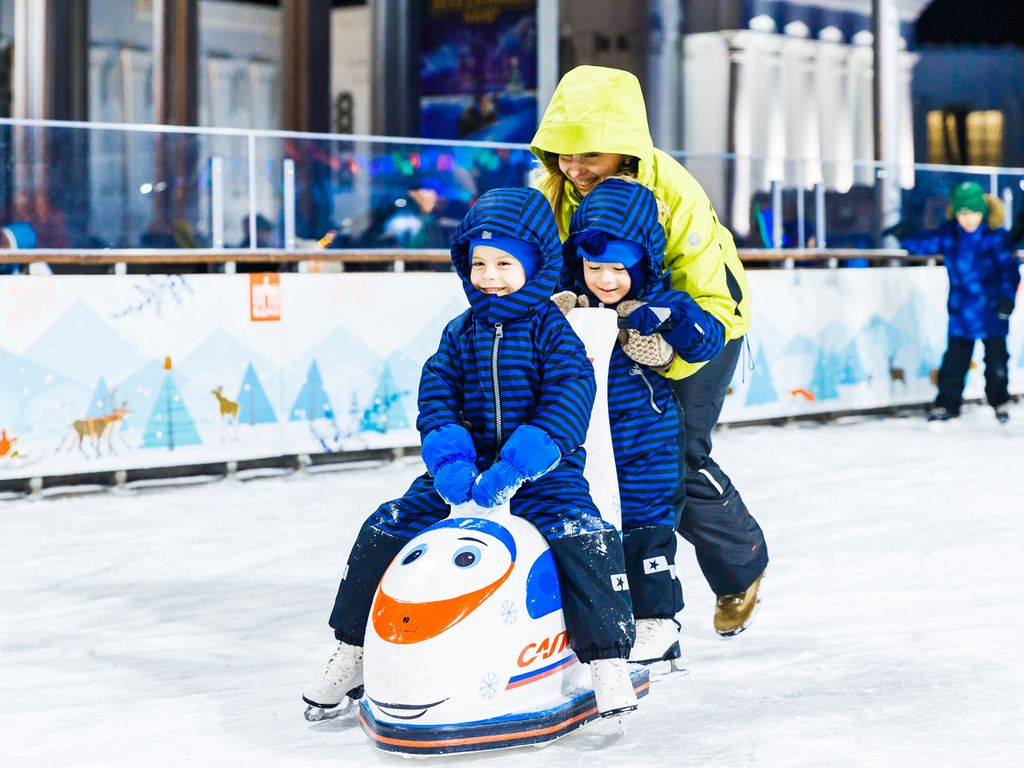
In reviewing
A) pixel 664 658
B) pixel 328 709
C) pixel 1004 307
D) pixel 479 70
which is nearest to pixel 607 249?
pixel 664 658

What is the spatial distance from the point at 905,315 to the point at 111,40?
10.2 meters

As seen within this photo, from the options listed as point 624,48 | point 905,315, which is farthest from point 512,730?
point 624,48

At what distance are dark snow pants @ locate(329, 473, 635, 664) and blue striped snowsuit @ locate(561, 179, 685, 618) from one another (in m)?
0.23

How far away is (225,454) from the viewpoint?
7047mm

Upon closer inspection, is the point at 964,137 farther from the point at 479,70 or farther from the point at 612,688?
the point at 612,688

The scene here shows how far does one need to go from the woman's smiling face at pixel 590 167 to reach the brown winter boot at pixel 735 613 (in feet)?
3.95

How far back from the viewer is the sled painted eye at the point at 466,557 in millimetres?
2879

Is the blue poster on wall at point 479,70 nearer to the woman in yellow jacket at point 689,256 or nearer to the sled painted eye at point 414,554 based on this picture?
the woman in yellow jacket at point 689,256

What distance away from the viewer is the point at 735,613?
13.0 ft

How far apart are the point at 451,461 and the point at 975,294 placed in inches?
267

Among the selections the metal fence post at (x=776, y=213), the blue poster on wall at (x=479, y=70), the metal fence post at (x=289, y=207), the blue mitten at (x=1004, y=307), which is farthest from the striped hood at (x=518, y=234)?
the blue poster on wall at (x=479, y=70)

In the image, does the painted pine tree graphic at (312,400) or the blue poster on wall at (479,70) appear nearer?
Result: the painted pine tree graphic at (312,400)

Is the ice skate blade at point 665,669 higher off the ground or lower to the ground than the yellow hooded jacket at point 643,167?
lower

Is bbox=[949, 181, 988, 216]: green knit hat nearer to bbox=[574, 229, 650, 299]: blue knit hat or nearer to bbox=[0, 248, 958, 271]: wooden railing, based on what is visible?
bbox=[0, 248, 958, 271]: wooden railing
